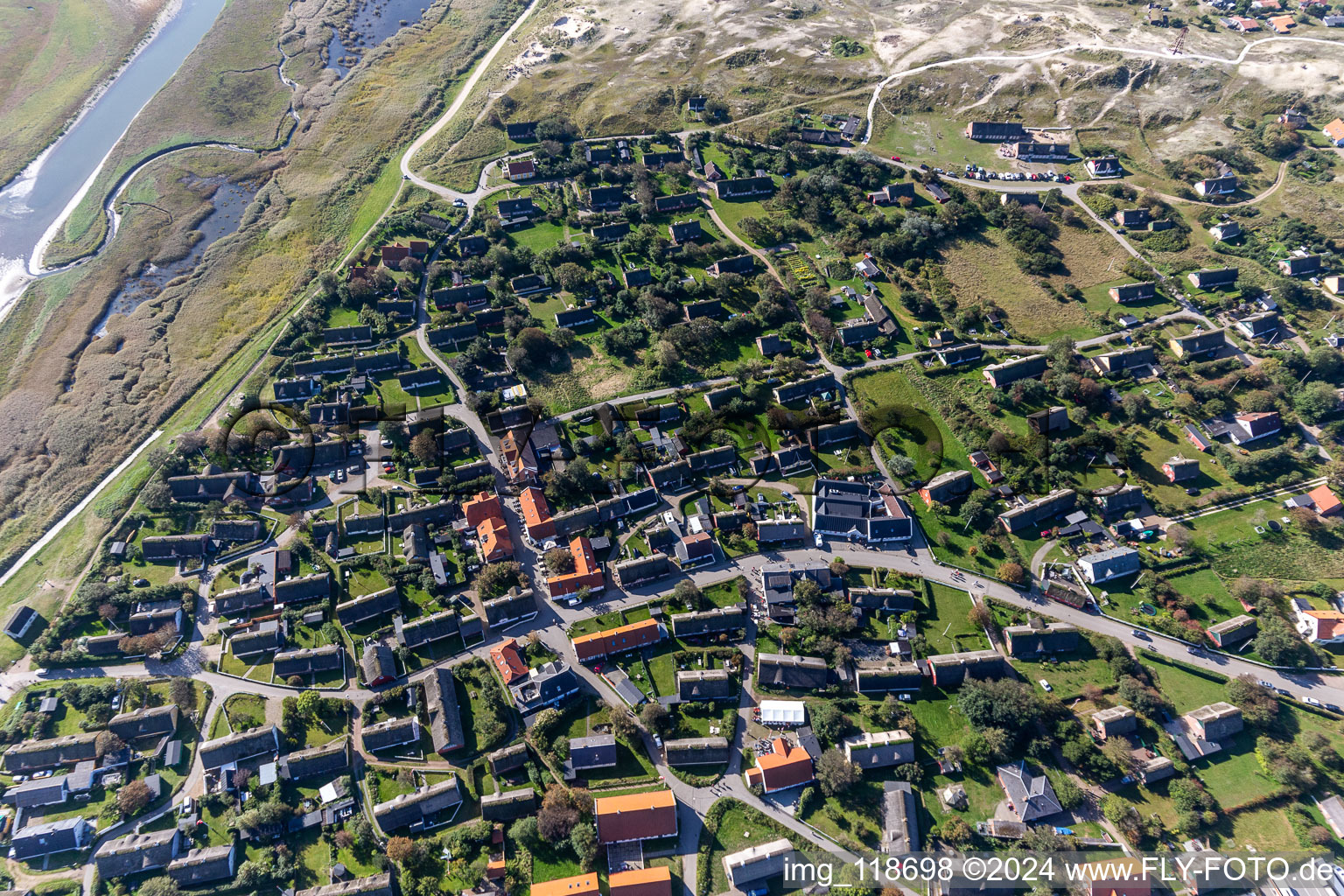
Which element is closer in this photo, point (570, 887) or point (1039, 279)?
→ point (570, 887)

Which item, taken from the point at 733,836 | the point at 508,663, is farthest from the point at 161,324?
the point at 733,836

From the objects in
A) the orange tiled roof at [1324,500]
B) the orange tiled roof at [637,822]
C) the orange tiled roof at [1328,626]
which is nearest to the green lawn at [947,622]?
the orange tiled roof at [637,822]

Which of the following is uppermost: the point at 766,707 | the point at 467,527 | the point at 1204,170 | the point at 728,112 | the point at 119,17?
the point at 119,17

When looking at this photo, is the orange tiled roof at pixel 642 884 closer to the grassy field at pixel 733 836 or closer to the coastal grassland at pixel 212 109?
the grassy field at pixel 733 836

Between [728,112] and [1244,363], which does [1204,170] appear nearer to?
[1244,363]

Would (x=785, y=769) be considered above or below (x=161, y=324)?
below

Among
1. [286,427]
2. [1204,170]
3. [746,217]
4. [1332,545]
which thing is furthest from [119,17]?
[1332,545]

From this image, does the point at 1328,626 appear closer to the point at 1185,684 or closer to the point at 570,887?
the point at 1185,684
